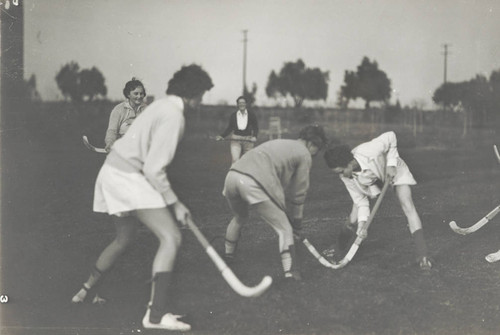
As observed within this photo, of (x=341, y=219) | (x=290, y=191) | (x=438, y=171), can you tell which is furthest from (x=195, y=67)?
(x=438, y=171)

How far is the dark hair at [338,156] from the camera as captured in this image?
420 centimetres

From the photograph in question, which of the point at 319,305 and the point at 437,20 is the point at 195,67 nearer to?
the point at 319,305

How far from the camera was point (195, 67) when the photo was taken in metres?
3.31

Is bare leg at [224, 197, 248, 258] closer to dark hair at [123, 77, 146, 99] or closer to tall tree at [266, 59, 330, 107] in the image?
dark hair at [123, 77, 146, 99]

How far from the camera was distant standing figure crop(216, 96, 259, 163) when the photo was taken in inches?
276

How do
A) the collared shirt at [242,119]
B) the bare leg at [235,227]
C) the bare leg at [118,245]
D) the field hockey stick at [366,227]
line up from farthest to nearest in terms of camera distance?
1. the collared shirt at [242,119]
2. the field hockey stick at [366,227]
3. the bare leg at [235,227]
4. the bare leg at [118,245]

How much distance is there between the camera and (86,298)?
3.59 m

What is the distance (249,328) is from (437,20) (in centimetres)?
308

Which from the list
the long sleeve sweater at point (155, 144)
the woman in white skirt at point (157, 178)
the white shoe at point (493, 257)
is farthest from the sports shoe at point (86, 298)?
the white shoe at point (493, 257)

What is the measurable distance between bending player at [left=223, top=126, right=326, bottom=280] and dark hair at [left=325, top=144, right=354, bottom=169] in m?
0.19

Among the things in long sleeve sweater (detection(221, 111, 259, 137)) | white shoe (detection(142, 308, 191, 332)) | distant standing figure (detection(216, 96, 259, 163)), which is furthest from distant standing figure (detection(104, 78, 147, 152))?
long sleeve sweater (detection(221, 111, 259, 137))

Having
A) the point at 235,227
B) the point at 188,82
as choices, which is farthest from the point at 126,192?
the point at 235,227

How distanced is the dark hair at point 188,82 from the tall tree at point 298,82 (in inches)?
116

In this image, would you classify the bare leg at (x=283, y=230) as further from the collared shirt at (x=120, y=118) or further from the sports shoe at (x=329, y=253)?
the collared shirt at (x=120, y=118)
